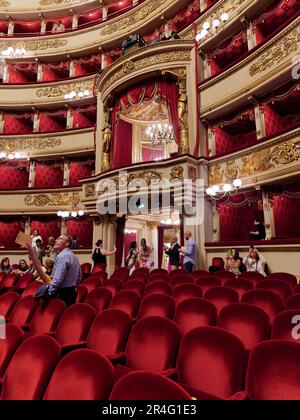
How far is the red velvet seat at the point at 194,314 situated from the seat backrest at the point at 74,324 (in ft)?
2.31

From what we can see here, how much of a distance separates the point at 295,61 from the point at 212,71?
283 centimetres

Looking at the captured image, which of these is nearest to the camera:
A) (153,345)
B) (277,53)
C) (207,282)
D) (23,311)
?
(153,345)

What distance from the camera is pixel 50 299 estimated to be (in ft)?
9.23

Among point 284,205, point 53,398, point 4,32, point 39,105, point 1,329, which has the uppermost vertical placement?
point 4,32

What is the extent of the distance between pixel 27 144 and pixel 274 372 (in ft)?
36.7

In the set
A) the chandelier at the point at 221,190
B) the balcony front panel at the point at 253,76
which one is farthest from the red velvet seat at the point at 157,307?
the balcony front panel at the point at 253,76

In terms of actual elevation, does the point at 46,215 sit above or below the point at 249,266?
above

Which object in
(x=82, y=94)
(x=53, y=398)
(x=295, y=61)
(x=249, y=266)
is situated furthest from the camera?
(x=82, y=94)

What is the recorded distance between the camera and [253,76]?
Result: 256 inches

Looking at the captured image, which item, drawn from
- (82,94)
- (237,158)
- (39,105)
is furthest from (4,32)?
(237,158)

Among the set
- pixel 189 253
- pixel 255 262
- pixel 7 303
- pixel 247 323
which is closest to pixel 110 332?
pixel 247 323

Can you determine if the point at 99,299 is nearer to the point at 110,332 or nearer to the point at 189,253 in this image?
the point at 110,332

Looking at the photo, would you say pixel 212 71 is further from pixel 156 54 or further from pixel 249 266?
pixel 249 266

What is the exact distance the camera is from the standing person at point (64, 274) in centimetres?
268
